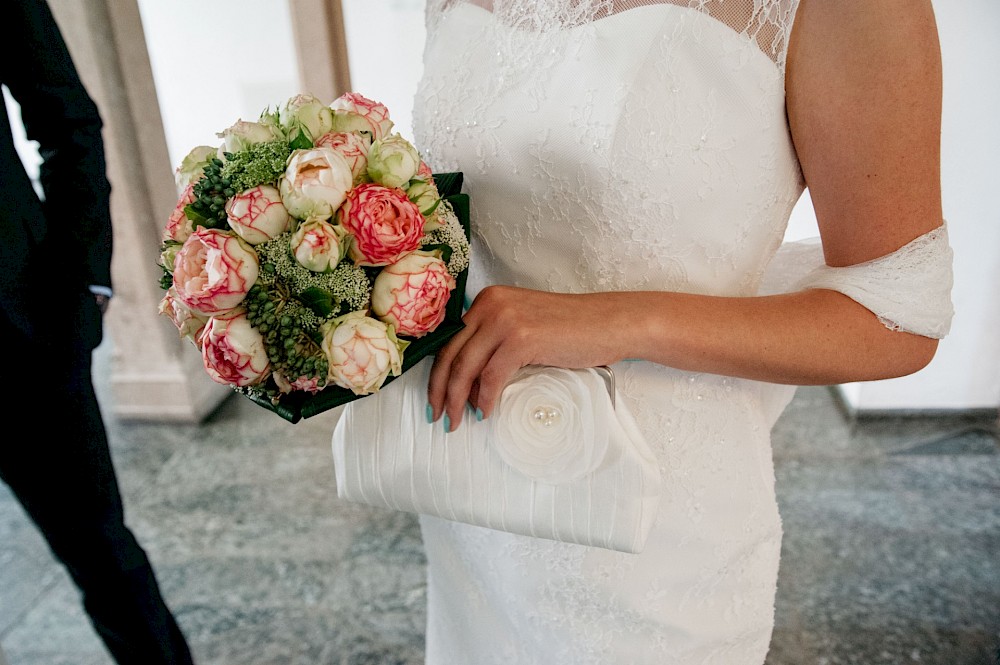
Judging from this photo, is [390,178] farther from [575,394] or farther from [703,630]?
[703,630]

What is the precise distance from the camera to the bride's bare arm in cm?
71

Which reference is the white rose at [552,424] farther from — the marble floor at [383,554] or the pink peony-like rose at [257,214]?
the marble floor at [383,554]

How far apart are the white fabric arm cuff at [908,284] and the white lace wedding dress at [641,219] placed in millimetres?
137

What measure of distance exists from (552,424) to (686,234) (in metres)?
0.31

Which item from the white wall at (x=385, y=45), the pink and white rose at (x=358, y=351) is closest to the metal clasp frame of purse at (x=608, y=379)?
the pink and white rose at (x=358, y=351)

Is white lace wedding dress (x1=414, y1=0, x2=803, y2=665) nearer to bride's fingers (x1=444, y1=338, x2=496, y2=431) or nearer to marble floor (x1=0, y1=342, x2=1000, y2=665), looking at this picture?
bride's fingers (x1=444, y1=338, x2=496, y2=431)

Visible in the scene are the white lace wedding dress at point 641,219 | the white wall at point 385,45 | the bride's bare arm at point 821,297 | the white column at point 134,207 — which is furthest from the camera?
the white wall at point 385,45

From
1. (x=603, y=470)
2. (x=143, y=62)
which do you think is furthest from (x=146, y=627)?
(x=143, y=62)

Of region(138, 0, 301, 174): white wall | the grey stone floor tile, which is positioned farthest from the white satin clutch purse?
region(138, 0, 301, 174): white wall

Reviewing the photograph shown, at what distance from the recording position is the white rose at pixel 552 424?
0.77 metres

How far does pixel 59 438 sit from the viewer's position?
1.61m

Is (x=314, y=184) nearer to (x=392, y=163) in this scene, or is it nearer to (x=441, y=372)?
(x=392, y=163)

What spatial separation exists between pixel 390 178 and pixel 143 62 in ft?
9.29

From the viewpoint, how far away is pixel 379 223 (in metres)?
0.62
